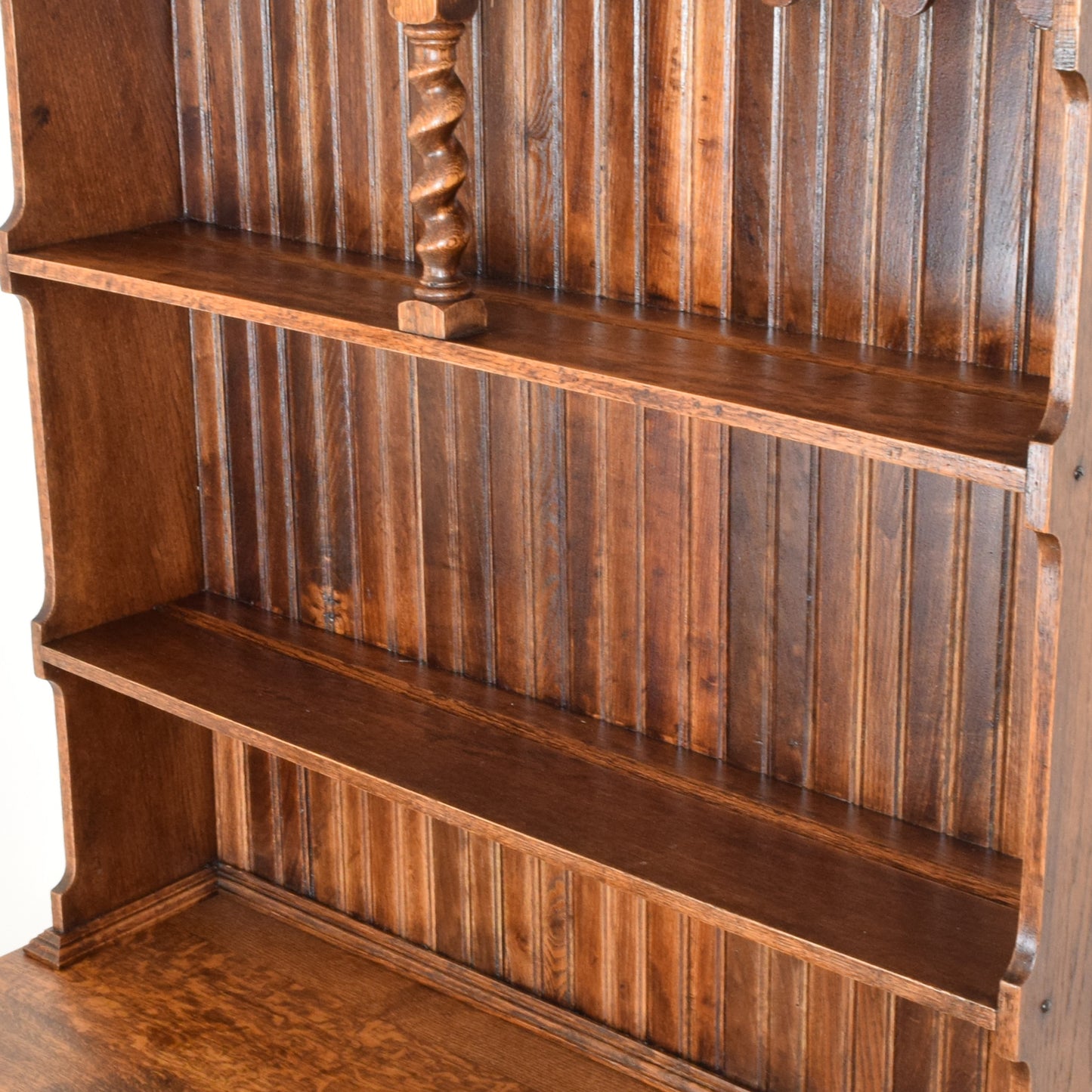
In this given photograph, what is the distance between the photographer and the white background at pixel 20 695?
8.96 ft

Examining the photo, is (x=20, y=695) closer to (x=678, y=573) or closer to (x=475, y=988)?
(x=475, y=988)

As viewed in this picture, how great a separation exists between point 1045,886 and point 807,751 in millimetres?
447

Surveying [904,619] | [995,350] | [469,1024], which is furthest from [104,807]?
[995,350]

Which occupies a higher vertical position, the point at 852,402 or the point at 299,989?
the point at 852,402

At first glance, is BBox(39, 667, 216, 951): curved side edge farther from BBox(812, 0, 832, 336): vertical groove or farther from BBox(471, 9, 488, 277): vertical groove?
BBox(812, 0, 832, 336): vertical groove

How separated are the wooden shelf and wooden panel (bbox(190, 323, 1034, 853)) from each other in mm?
52

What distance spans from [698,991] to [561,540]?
0.55 metres

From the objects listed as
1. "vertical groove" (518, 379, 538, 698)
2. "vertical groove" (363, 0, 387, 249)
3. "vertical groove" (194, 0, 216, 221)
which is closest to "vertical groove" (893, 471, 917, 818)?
"vertical groove" (518, 379, 538, 698)

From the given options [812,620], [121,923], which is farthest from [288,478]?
[812,620]

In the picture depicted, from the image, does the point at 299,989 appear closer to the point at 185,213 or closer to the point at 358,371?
the point at 358,371

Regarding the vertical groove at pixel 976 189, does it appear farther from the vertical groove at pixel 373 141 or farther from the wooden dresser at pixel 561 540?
the vertical groove at pixel 373 141

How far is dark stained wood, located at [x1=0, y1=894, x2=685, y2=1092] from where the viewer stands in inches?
82.2

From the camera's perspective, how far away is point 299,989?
7.43ft

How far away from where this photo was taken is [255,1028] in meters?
2.18
